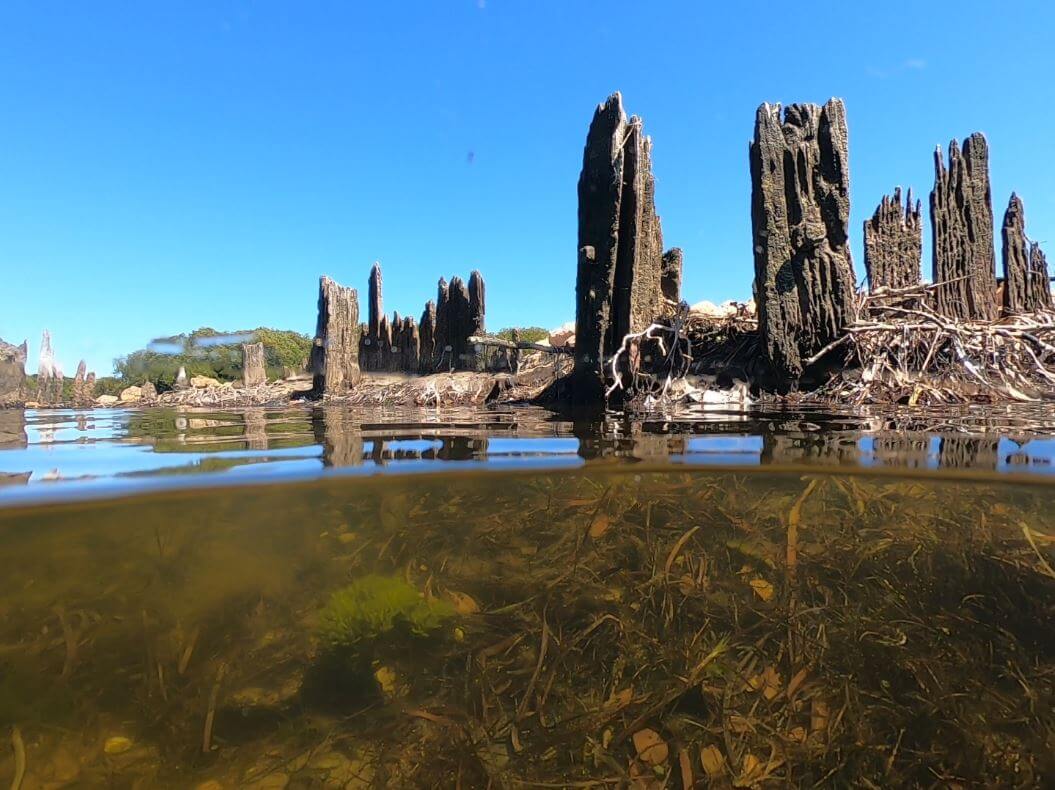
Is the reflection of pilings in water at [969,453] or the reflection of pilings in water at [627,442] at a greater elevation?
the reflection of pilings in water at [627,442]

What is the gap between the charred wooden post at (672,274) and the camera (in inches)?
401

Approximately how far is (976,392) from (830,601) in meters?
4.43

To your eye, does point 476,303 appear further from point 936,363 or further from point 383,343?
point 936,363

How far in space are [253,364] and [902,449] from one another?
13473 millimetres

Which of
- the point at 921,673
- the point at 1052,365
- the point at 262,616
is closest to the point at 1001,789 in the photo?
the point at 921,673

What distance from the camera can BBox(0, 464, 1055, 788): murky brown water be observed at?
238cm

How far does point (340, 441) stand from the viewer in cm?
470

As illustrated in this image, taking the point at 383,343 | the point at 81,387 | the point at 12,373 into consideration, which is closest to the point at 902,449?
the point at 12,373

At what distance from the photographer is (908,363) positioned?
6605 millimetres

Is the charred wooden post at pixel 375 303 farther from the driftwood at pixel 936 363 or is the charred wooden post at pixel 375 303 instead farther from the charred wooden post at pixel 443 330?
the driftwood at pixel 936 363

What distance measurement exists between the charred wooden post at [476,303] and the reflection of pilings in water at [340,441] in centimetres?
685

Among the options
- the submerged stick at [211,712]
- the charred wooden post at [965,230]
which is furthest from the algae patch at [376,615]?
the charred wooden post at [965,230]

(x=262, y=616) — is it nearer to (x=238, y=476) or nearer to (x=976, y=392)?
(x=238, y=476)

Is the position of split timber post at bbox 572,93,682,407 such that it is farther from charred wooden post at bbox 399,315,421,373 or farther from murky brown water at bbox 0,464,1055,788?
charred wooden post at bbox 399,315,421,373
